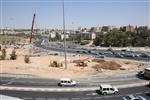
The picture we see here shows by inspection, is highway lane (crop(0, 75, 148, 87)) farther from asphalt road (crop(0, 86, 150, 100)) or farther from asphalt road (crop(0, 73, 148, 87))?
asphalt road (crop(0, 86, 150, 100))

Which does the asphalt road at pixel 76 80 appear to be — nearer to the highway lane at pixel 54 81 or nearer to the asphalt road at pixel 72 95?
the highway lane at pixel 54 81

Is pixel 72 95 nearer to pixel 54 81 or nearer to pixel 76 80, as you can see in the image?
pixel 54 81

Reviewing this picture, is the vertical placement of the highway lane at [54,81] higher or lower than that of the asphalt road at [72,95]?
higher

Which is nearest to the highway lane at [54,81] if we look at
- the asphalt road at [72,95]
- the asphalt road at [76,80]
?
the asphalt road at [76,80]

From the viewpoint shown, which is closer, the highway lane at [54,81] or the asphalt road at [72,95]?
the asphalt road at [72,95]

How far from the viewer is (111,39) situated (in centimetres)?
13175

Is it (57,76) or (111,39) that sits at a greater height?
(111,39)

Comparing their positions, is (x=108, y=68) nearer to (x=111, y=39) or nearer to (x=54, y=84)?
(x=54, y=84)

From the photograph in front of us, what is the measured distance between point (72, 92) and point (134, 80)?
12.4 meters

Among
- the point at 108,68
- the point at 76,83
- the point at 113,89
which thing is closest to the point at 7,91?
the point at 76,83

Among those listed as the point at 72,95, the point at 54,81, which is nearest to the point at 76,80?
the point at 54,81

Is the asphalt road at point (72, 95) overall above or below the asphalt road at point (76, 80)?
below

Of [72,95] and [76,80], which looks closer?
[72,95]

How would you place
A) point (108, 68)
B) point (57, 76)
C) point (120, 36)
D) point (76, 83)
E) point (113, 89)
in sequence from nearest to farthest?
1. point (113, 89)
2. point (76, 83)
3. point (57, 76)
4. point (108, 68)
5. point (120, 36)
